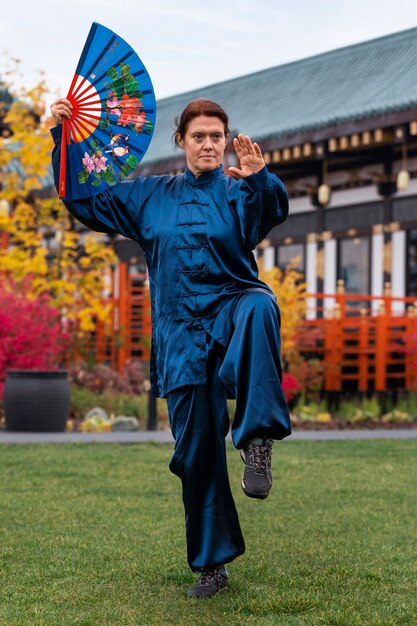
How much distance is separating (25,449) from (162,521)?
173 inches

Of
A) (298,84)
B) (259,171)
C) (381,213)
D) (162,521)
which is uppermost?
(298,84)

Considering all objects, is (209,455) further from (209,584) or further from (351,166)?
(351,166)

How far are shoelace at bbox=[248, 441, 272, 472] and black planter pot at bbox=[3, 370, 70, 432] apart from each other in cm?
885

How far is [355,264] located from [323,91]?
507cm

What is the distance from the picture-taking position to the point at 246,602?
448cm

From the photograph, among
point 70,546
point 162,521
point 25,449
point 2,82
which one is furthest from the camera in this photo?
point 2,82

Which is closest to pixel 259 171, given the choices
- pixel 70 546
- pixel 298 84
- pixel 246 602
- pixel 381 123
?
pixel 246 602

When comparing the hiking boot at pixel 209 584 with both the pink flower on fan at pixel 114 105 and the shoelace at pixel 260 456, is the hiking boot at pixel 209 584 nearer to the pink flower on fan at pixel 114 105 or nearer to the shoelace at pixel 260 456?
the shoelace at pixel 260 456

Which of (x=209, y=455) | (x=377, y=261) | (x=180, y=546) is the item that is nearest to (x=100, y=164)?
(x=209, y=455)

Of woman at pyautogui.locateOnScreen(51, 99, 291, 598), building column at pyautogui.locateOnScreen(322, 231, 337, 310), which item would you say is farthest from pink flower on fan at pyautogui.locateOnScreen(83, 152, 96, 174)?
building column at pyautogui.locateOnScreen(322, 231, 337, 310)

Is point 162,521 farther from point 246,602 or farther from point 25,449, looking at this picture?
point 25,449

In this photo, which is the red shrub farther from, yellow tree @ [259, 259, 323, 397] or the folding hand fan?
the folding hand fan

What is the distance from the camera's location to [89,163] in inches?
195

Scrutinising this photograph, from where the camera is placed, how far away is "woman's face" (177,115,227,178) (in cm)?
467
